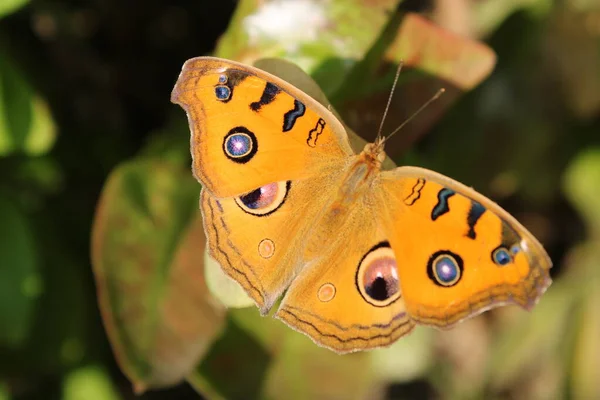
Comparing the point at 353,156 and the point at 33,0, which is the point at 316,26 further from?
the point at 33,0

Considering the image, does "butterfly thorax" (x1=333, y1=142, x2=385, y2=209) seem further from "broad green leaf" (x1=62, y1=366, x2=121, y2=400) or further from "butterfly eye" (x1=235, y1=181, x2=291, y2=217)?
"broad green leaf" (x1=62, y1=366, x2=121, y2=400)

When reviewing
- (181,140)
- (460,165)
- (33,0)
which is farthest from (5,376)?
(460,165)

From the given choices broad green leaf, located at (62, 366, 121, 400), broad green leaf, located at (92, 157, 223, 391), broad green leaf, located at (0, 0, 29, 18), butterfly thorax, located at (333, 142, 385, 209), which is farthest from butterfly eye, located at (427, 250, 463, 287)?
broad green leaf, located at (62, 366, 121, 400)

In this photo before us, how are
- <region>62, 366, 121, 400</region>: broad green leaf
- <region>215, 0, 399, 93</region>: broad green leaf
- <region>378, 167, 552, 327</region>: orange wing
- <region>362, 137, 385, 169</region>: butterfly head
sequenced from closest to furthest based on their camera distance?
<region>378, 167, 552, 327</region>: orange wing → <region>362, 137, 385, 169</region>: butterfly head → <region>215, 0, 399, 93</region>: broad green leaf → <region>62, 366, 121, 400</region>: broad green leaf

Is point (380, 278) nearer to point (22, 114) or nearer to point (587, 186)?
point (22, 114)

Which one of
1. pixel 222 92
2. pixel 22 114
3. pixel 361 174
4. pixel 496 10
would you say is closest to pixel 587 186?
pixel 496 10
